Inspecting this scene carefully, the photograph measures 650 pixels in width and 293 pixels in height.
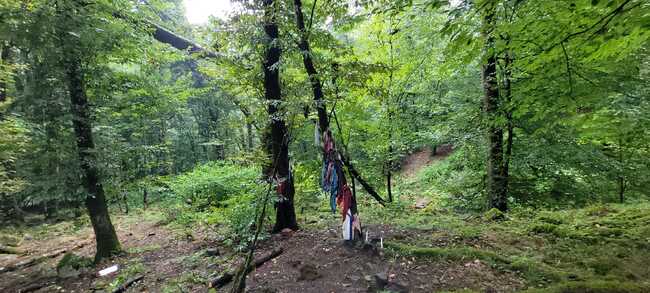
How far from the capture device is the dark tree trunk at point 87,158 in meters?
6.43

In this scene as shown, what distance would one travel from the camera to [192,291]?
4.52 metres

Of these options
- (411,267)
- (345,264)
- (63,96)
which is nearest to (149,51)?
(63,96)

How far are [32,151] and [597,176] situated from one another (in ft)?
41.5

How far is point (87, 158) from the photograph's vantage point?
6.51 m

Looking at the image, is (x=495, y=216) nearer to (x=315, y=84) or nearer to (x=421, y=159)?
(x=315, y=84)

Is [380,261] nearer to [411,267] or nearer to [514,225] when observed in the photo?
[411,267]

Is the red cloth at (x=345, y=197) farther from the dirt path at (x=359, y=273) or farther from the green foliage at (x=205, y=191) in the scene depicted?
the green foliage at (x=205, y=191)

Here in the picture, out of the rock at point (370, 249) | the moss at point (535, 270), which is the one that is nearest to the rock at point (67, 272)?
the rock at point (370, 249)

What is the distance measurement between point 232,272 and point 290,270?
102cm

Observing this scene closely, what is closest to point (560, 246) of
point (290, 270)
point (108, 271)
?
point (290, 270)

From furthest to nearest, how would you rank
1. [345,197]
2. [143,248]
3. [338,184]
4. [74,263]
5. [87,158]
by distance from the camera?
1. [143,248]
2. [74,263]
3. [87,158]
4. [338,184]
5. [345,197]

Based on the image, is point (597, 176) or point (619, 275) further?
point (597, 176)

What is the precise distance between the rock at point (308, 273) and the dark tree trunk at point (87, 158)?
5.35 meters

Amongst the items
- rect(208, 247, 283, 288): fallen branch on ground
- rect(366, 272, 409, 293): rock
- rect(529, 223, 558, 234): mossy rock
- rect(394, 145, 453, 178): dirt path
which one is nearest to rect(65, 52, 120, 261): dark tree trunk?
rect(208, 247, 283, 288): fallen branch on ground
